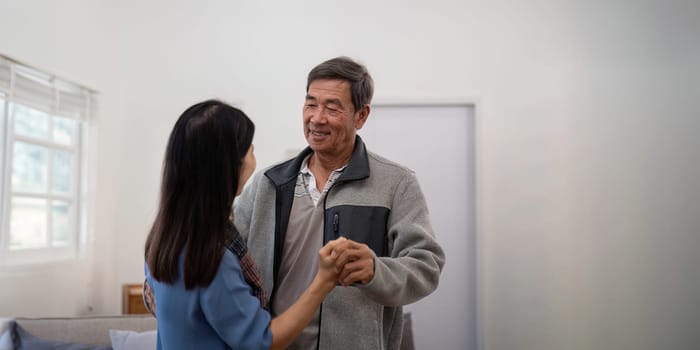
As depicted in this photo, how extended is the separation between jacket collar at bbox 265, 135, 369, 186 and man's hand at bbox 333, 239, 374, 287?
277mm

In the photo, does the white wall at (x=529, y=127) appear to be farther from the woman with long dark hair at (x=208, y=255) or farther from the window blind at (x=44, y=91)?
the woman with long dark hair at (x=208, y=255)

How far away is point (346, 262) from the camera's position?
1.28 metres

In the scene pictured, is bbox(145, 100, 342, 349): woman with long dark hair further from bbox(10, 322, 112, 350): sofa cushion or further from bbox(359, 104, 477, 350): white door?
bbox(359, 104, 477, 350): white door

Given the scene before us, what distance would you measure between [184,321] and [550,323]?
3174 mm

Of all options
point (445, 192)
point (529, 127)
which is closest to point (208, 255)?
point (445, 192)

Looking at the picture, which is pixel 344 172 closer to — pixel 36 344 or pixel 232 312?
pixel 232 312

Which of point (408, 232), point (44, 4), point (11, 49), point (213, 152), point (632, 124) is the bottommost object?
point (408, 232)

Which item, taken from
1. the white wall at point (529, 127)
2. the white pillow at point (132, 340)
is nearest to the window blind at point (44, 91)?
the white wall at point (529, 127)

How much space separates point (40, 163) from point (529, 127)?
300 cm

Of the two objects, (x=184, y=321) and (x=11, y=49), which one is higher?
(x=11, y=49)

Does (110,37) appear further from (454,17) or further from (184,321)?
(184,321)

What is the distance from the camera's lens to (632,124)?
387 cm

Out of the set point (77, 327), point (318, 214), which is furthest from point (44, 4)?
point (318, 214)

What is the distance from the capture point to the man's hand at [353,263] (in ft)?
4.16
